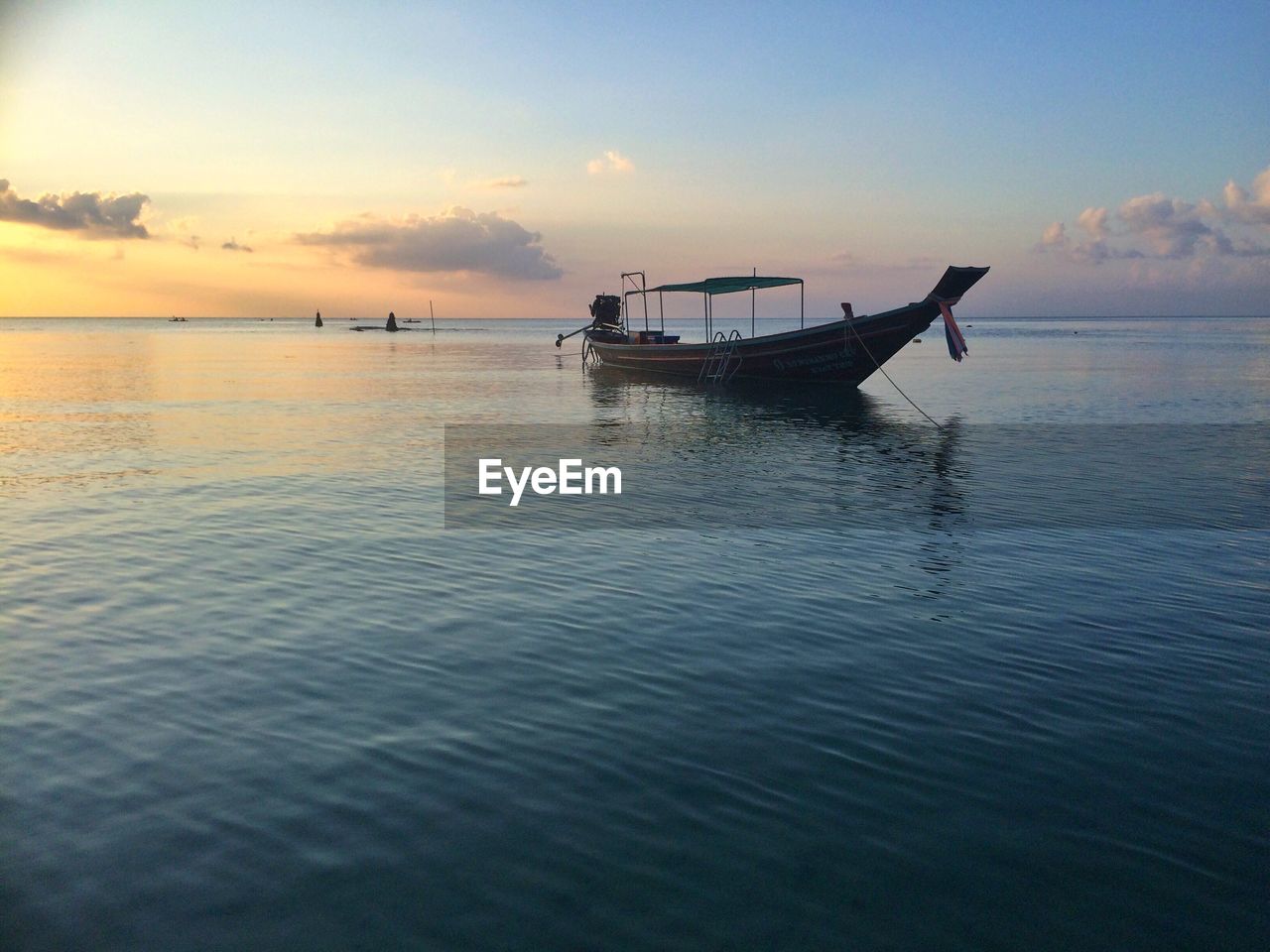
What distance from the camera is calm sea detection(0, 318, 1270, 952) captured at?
16.8 feet

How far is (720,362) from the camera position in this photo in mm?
45406

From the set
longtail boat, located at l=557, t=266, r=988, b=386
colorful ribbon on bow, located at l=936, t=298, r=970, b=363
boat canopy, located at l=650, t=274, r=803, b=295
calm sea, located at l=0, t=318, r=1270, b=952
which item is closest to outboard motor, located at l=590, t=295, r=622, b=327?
longtail boat, located at l=557, t=266, r=988, b=386

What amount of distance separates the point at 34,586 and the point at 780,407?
29.1 meters

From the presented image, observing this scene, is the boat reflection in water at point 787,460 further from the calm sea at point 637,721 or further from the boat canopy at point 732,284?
the boat canopy at point 732,284

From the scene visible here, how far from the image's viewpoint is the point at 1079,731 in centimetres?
729

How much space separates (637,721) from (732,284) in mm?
40095

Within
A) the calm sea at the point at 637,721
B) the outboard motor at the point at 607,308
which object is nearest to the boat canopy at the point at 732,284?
the outboard motor at the point at 607,308

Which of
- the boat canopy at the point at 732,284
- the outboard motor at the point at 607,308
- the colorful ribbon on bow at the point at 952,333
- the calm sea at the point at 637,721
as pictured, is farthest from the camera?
the outboard motor at the point at 607,308

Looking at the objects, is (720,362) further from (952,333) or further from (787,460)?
(787,460)

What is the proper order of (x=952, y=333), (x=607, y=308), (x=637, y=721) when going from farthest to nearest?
(x=607, y=308) → (x=952, y=333) → (x=637, y=721)

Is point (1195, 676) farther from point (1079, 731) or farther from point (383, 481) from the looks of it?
point (383, 481)

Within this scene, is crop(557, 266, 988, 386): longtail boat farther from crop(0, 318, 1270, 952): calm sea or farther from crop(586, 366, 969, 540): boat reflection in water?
crop(0, 318, 1270, 952): calm sea

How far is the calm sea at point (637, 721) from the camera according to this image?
5.11 m

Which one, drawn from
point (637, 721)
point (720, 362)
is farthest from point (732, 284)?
point (637, 721)
